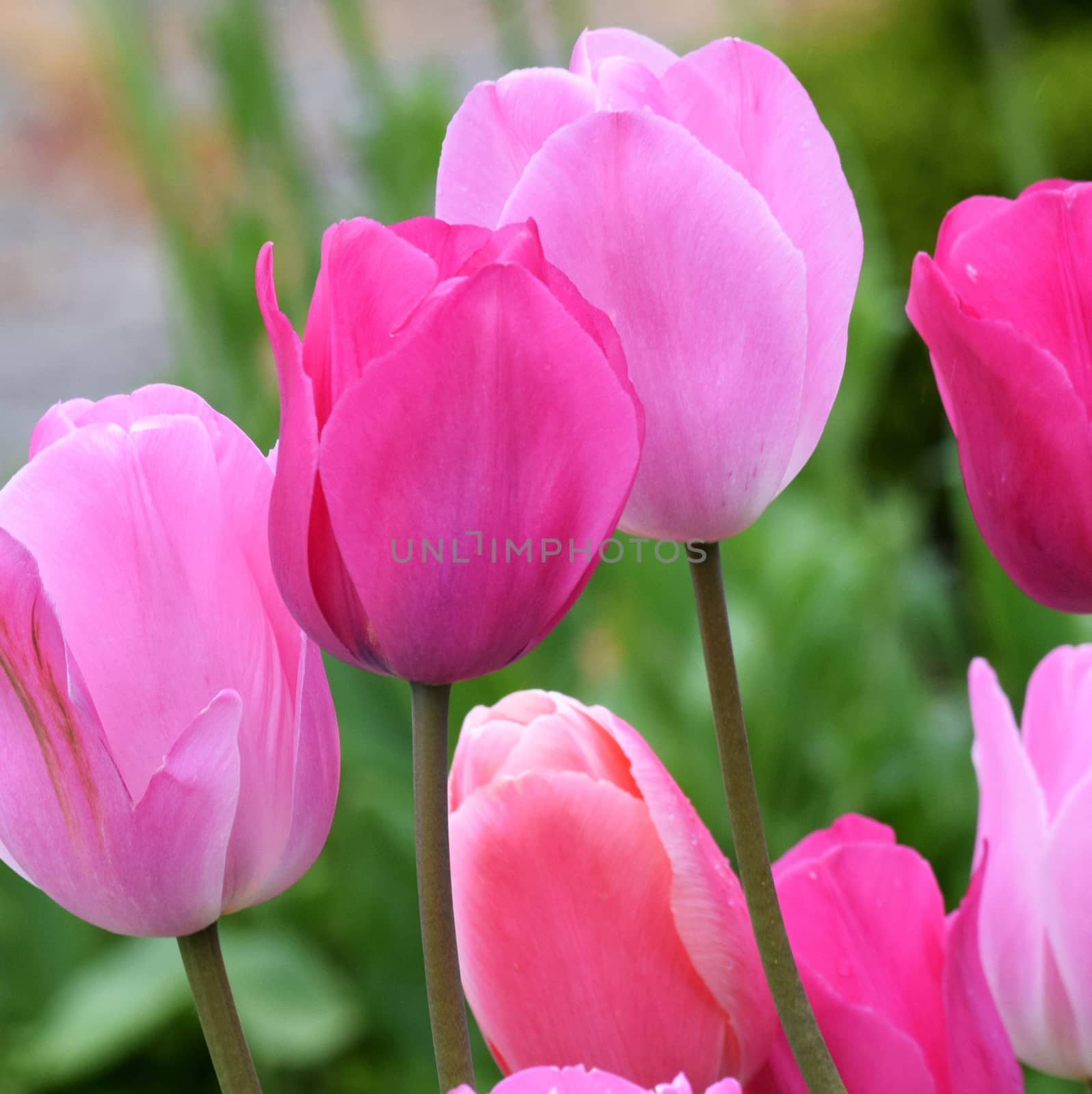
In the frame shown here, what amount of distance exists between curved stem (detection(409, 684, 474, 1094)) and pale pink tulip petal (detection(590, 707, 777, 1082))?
53mm

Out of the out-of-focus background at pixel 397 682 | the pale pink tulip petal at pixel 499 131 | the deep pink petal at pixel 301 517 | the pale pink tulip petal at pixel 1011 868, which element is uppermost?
the pale pink tulip petal at pixel 499 131

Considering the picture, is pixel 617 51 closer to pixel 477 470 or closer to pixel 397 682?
pixel 477 470

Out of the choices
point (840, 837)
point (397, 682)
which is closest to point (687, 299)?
point (840, 837)

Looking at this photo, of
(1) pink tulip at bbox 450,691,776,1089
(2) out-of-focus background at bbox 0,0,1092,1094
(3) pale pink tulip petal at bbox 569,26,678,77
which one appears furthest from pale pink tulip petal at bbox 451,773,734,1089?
(2) out-of-focus background at bbox 0,0,1092,1094

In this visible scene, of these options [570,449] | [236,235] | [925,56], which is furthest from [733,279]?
[925,56]

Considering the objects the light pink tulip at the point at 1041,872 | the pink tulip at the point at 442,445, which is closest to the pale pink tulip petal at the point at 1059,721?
the light pink tulip at the point at 1041,872

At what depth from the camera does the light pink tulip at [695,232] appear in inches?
9.8

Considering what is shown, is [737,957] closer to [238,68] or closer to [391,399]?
[391,399]

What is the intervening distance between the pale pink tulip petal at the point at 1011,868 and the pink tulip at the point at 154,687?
0.13 m

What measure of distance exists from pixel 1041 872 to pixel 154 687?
0.16 m

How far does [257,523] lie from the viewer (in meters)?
0.26

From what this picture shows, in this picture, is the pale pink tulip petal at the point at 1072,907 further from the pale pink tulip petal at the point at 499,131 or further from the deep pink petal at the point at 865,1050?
the pale pink tulip petal at the point at 499,131

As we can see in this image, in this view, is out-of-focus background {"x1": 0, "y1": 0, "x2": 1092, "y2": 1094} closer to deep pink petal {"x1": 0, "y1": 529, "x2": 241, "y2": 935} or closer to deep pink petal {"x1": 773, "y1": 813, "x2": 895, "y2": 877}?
deep pink petal {"x1": 773, "y1": 813, "x2": 895, "y2": 877}

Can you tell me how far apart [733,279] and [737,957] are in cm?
11
